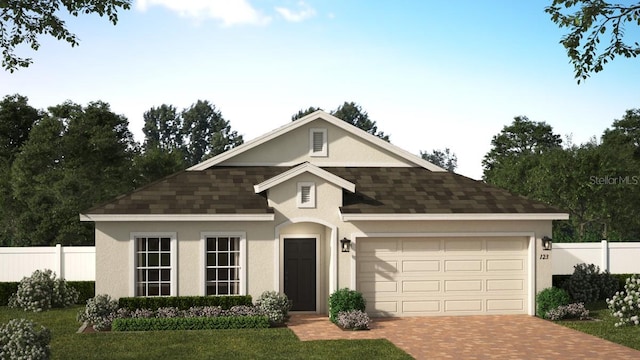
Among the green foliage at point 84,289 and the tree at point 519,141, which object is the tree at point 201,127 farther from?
the green foliage at point 84,289


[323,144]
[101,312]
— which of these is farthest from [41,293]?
[323,144]

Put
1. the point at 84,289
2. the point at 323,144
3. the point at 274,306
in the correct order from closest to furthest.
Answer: the point at 274,306 → the point at 323,144 → the point at 84,289

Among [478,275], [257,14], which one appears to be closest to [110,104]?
[257,14]

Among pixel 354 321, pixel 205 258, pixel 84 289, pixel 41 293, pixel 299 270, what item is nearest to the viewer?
pixel 354 321

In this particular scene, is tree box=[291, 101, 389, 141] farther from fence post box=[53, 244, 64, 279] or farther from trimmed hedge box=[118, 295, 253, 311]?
trimmed hedge box=[118, 295, 253, 311]

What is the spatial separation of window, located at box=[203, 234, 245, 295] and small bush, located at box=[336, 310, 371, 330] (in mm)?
3203

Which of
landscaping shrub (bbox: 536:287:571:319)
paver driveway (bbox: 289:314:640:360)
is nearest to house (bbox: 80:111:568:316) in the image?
landscaping shrub (bbox: 536:287:571:319)

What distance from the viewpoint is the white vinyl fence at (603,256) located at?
1145 inches

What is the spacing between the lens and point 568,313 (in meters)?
22.0

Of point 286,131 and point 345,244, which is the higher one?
point 286,131

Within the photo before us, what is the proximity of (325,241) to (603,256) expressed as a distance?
40.1ft

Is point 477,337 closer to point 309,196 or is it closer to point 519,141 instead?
point 309,196

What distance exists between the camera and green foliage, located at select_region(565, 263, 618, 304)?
25.0m

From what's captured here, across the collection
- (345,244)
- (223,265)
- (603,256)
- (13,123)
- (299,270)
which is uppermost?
(13,123)
